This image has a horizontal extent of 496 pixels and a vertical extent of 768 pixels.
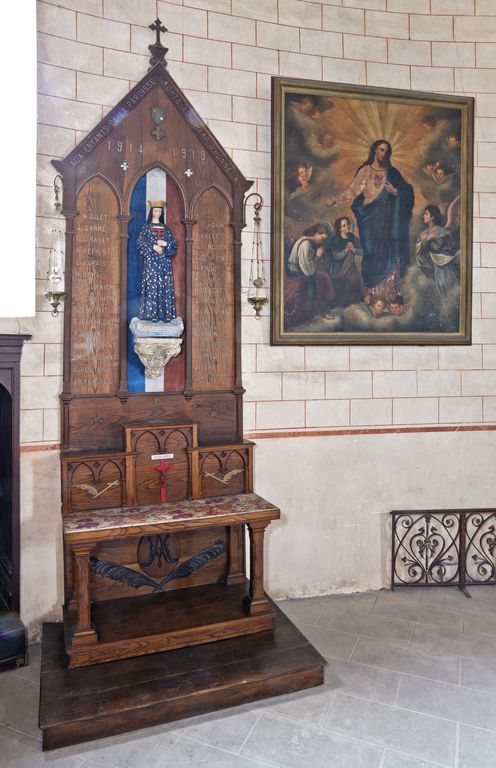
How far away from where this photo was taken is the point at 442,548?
15.8 feet

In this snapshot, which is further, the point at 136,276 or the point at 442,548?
the point at 442,548

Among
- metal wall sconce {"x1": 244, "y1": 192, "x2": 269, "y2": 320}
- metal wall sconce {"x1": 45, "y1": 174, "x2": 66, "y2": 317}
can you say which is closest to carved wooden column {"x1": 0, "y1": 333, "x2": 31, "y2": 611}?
metal wall sconce {"x1": 45, "y1": 174, "x2": 66, "y2": 317}

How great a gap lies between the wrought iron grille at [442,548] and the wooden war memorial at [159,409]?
1.41m

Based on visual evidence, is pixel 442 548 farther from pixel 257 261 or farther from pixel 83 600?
pixel 83 600

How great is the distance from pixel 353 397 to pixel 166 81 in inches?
110

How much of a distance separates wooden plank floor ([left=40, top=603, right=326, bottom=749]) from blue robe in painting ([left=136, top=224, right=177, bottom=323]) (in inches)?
88.5

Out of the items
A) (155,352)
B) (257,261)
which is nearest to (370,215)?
(257,261)

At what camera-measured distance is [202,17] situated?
428 cm

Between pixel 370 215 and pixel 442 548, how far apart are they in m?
2.85

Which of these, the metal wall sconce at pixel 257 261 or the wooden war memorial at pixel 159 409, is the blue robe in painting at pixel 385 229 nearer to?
the metal wall sconce at pixel 257 261

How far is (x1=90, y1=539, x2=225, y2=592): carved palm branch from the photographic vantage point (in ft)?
12.8

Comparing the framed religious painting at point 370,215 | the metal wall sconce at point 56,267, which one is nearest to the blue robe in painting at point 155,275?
the metal wall sconce at point 56,267

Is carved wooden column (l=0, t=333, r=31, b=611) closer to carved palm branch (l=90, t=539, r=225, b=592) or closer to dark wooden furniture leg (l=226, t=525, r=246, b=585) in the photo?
carved palm branch (l=90, t=539, r=225, b=592)

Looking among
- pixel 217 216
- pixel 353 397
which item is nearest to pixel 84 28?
pixel 217 216
